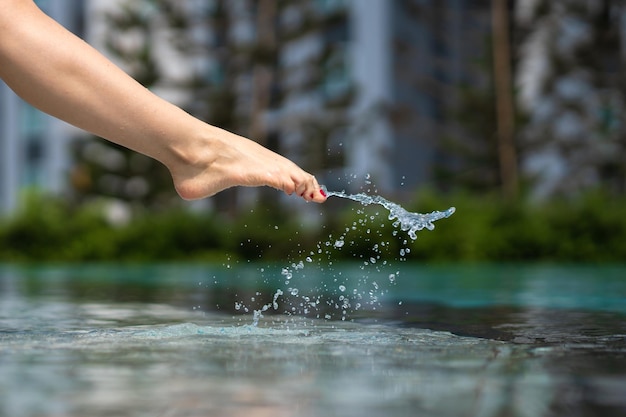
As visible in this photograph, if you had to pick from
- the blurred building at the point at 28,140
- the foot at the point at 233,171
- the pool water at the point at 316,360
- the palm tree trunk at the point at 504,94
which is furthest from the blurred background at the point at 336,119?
the foot at the point at 233,171

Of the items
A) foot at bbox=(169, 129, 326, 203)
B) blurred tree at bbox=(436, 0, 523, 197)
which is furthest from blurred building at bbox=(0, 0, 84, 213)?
foot at bbox=(169, 129, 326, 203)

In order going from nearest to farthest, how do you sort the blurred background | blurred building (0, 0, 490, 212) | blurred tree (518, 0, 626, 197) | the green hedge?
1. the green hedge
2. the blurred background
3. blurred tree (518, 0, 626, 197)
4. blurred building (0, 0, 490, 212)

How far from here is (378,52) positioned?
58.6 feet

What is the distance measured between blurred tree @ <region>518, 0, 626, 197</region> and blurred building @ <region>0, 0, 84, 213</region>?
10637 mm

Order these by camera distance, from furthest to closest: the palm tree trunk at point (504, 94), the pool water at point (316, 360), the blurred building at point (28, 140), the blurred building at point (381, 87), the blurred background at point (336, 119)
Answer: the blurred building at point (28, 140), the blurred building at point (381, 87), the palm tree trunk at point (504, 94), the blurred background at point (336, 119), the pool water at point (316, 360)

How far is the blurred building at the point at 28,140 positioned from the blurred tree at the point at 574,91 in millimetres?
10637

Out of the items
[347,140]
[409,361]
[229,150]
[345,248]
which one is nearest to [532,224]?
[345,248]

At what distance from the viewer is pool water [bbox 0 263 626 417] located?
143 cm

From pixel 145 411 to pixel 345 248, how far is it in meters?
9.73

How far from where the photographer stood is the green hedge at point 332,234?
1112 cm

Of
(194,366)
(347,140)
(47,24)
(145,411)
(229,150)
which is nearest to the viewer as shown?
(145,411)

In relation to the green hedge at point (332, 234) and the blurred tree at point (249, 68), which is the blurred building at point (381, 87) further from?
the green hedge at point (332, 234)

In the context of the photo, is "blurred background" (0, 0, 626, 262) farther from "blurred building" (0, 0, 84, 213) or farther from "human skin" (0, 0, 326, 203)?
"human skin" (0, 0, 326, 203)

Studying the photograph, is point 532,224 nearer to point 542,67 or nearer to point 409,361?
point 542,67
